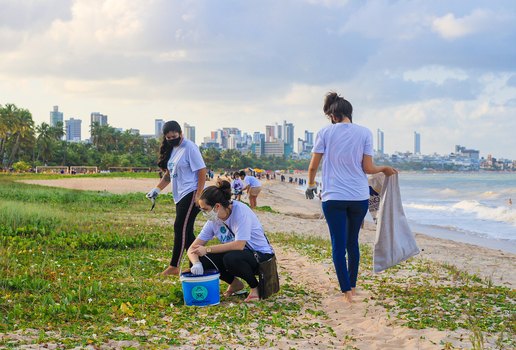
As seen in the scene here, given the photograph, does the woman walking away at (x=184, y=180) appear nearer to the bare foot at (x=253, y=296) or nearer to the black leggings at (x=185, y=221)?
the black leggings at (x=185, y=221)

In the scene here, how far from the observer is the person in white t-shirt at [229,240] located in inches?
214

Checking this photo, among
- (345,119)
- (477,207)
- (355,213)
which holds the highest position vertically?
(345,119)

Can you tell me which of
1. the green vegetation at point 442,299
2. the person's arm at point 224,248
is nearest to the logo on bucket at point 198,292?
the person's arm at point 224,248

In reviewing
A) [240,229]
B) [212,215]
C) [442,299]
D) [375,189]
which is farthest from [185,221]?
[442,299]

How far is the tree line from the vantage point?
74.6 metres

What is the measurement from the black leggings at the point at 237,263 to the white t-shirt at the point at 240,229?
116 mm

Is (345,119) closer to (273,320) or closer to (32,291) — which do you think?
(273,320)

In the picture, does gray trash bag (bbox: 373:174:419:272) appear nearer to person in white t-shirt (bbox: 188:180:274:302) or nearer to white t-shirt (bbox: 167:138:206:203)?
person in white t-shirt (bbox: 188:180:274:302)

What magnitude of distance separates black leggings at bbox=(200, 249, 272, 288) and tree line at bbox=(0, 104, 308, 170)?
2740 inches

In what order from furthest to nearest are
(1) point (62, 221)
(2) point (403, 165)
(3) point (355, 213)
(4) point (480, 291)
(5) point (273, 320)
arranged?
1. (2) point (403, 165)
2. (1) point (62, 221)
3. (4) point (480, 291)
4. (3) point (355, 213)
5. (5) point (273, 320)

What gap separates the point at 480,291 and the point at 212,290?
9.85 feet

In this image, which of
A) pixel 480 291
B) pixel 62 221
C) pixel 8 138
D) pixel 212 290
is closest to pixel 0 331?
pixel 212 290

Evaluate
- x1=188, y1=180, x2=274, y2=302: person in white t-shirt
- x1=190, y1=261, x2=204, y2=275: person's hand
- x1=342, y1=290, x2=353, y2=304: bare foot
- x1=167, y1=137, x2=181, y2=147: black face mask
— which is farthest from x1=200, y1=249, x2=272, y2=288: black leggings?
x1=167, y1=137, x2=181, y2=147: black face mask

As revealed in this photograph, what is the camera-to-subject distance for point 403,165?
656 ft
